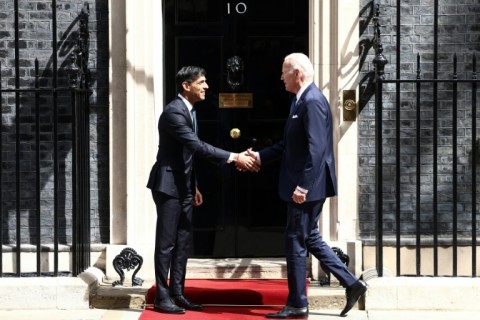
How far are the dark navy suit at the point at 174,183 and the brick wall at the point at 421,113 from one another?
1508mm

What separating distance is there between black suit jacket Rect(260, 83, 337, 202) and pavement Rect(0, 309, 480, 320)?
95 centimetres

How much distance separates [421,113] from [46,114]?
2944 mm

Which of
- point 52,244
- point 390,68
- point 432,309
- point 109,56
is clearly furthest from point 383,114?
point 52,244

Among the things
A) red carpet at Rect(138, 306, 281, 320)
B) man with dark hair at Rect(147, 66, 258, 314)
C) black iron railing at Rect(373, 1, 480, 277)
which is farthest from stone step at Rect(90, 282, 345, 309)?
black iron railing at Rect(373, 1, 480, 277)

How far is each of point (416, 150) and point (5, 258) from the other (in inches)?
130

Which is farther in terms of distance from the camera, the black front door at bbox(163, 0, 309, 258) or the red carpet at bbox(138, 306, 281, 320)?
the black front door at bbox(163, 0, 309, 258)

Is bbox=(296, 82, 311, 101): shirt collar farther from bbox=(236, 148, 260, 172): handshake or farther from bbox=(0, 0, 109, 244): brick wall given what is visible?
bbox=(0, 0, 109, 244): brick wall

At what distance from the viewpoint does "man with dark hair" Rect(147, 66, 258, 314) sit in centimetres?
725

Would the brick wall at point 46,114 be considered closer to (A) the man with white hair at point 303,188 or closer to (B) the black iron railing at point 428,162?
(A) the man with white hair at point 303,188

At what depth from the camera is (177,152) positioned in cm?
735

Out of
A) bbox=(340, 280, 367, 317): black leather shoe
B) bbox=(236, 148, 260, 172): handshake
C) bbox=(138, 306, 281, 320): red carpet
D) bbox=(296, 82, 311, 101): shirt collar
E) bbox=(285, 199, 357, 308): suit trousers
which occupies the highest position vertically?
bbox=(296, 82, 311, 101): shirt collar

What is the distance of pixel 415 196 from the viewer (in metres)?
8.29

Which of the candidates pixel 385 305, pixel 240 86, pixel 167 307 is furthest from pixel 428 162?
pixel 167 307

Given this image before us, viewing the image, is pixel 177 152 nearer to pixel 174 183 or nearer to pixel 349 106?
pixel 174 183
